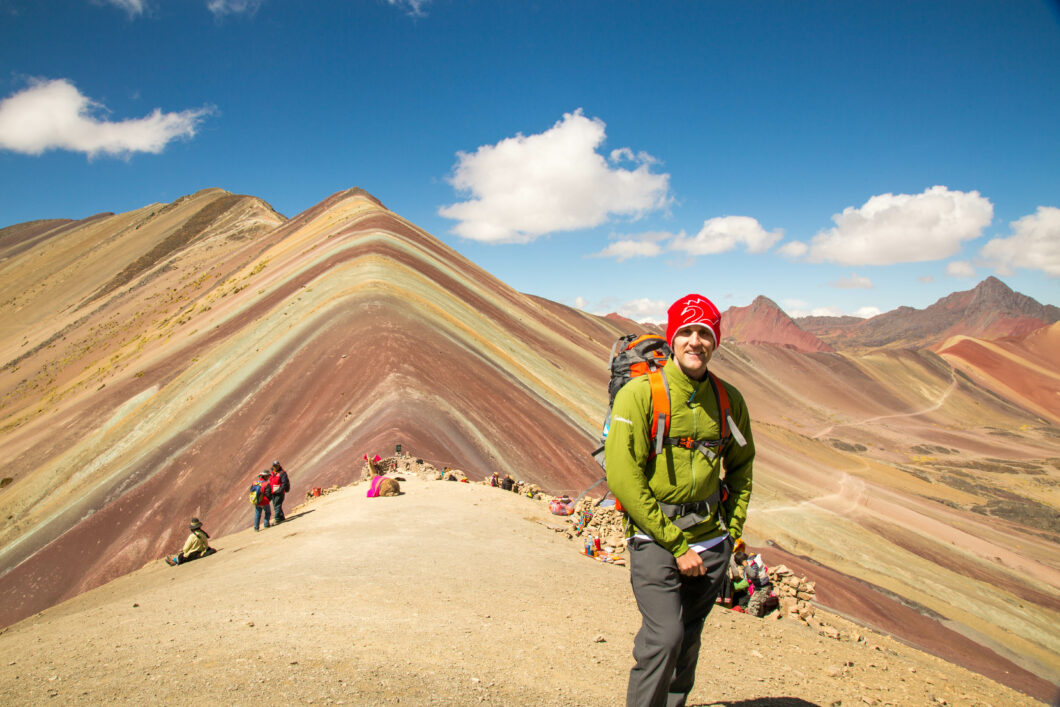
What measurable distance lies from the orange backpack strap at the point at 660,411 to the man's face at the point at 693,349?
0.14 metres

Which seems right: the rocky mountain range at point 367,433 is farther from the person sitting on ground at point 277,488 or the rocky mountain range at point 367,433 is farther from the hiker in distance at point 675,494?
the hiker in distance at point 675,494

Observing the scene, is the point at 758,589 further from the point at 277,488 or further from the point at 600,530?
the point at 277,488

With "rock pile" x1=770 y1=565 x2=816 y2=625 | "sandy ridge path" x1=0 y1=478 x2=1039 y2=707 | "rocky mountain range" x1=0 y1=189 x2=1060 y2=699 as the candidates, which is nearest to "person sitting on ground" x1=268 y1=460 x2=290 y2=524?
"rocky mountain range" x1=0 y1=189 x2=1060 y2=699

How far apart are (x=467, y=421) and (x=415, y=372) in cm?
271

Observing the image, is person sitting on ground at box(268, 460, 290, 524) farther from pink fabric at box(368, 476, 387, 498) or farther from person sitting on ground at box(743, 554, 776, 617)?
person sitting on ground at box(743, 554, 776, 617)

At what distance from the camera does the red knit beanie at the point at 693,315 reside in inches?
118

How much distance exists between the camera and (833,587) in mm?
16609

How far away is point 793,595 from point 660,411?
7.00 metres

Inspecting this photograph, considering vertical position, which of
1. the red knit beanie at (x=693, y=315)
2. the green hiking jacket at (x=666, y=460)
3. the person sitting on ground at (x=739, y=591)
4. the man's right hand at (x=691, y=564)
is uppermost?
the red knit beanie at (x=693, y=315)

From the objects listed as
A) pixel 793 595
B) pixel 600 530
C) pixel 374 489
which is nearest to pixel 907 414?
pixel 793 595

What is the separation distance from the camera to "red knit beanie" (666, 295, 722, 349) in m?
2.99

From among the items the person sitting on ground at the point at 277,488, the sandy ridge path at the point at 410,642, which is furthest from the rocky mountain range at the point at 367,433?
the sandy ridge path at the point at 410,642

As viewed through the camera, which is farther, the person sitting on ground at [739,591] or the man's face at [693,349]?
the person sitting on ground at [739,591]

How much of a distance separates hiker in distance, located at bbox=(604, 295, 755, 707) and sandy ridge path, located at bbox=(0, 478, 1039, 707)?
119 centimetres
